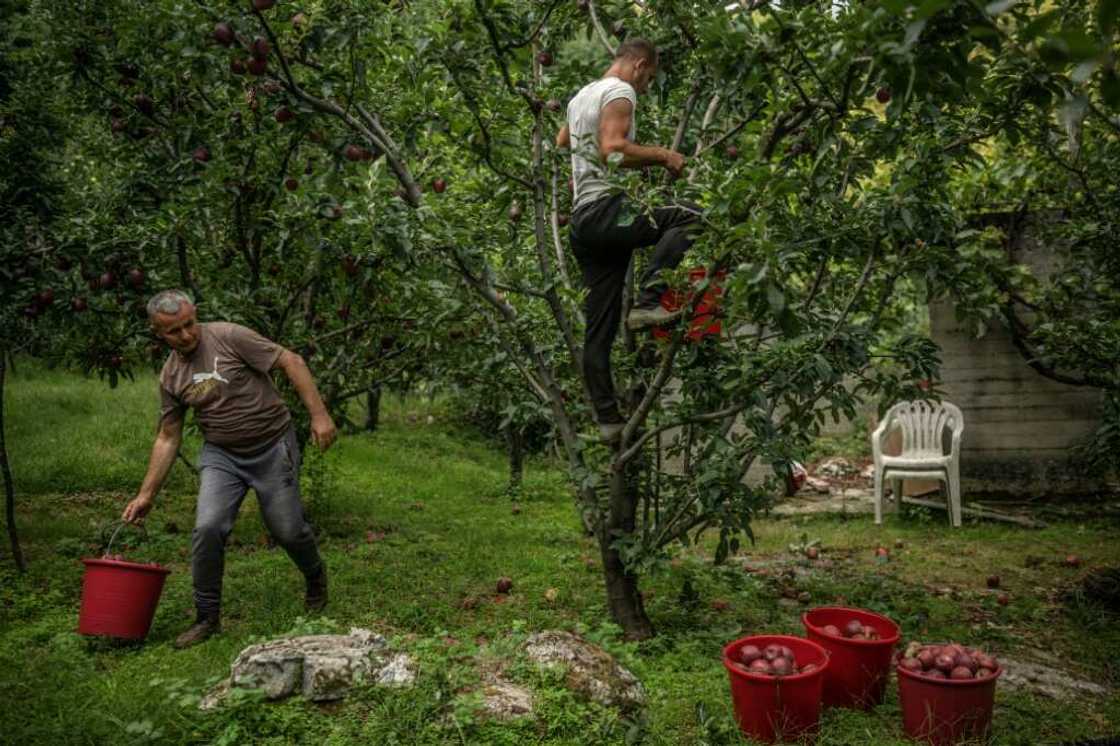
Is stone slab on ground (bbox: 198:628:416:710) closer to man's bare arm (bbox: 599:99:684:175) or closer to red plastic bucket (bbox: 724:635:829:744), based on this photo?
red plastic bucket (bbox: 724:635:829:744)

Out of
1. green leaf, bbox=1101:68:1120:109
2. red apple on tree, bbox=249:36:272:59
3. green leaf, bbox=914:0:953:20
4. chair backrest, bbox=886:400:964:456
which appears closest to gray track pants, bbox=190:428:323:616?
red apple on tree, bbox=249:36:272:59

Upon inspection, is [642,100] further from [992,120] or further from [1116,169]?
[1116,169]

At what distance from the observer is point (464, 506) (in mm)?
7977

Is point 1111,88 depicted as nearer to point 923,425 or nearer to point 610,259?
point 610,259

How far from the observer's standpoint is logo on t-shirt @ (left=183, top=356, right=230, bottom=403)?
4340 millimetres

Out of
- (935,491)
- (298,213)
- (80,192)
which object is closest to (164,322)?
(298,213)

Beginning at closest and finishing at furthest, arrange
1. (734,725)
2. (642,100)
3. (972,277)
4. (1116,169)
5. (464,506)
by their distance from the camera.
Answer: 1. (734,725)
2. (972,277)
3. (642,100)
4. (1116,169)
5. (464,506)

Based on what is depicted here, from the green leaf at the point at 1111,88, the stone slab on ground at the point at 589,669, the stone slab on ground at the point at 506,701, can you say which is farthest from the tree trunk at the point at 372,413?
the green leaf at the point at 1111,88

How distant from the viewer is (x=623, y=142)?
359 cm

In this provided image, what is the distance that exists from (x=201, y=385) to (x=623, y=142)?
248cm

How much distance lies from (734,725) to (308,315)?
4.13 metres

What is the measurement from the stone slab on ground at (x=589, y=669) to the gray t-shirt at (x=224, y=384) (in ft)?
6.54

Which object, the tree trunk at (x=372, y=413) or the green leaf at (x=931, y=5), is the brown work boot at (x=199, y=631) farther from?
the tree trunk at (x=372, y=413)

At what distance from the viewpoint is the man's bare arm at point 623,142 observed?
3588 millimetres
